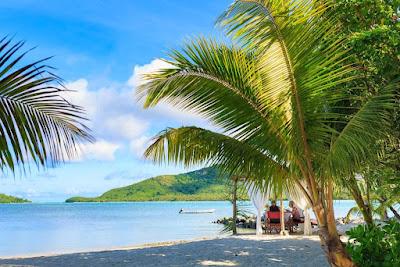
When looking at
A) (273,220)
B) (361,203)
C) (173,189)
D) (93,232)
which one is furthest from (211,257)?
(173,189)

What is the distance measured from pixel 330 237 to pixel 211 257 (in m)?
3.91

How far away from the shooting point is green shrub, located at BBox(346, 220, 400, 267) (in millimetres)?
6347

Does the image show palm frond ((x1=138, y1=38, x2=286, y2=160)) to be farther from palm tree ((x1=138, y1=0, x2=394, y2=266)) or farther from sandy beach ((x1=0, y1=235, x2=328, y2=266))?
sandy beach ((x1=0, y1=235, x2=328, y2=266))

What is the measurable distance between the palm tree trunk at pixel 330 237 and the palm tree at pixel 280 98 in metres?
0.01

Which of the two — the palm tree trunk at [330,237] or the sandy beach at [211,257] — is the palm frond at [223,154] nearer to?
the palm tree trunk at [330,237]

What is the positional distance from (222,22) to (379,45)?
1.80 meters

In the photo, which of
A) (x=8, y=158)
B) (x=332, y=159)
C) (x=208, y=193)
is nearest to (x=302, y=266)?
(x=332, y=159)

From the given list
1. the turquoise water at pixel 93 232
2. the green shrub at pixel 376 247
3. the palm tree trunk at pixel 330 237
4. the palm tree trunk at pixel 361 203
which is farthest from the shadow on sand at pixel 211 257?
the turquoise water at pixel 93 232

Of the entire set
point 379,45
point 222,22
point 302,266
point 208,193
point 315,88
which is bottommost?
point 302,266

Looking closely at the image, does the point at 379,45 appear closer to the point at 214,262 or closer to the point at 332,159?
the point at 332,159

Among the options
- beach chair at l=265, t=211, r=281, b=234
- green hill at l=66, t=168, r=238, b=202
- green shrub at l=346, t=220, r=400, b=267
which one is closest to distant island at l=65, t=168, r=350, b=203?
green hill at l=66, t=168, r=238, b=202

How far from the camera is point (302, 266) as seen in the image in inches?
326

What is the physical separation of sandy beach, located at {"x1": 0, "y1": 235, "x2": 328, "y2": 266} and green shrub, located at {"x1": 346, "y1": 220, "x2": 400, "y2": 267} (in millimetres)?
1843

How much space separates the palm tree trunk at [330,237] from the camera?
5.80m
